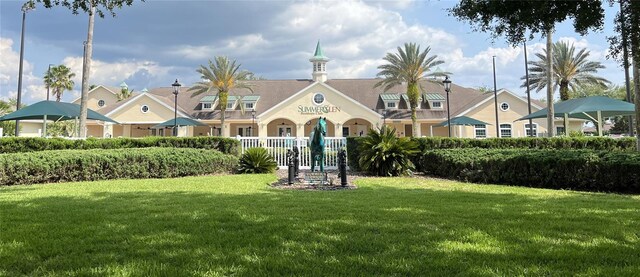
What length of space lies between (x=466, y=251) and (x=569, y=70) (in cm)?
3808

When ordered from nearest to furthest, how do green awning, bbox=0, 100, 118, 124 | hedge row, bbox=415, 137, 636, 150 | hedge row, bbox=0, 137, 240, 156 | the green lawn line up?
the green lawn
hedge row, bbox=0, 137, 240, 156
hedge row, bbox=415, 137, 636, 150
green awning, bbox=0, 100, 118, 124

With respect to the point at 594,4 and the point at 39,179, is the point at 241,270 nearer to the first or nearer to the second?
the point at 594,4

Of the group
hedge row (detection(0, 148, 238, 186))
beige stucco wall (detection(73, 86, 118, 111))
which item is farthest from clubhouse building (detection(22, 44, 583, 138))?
hedge row (detection(0, 148, 238, 186))

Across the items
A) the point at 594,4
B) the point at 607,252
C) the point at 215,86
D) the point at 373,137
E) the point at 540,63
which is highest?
the point at 540,63

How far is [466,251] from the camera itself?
150 inches

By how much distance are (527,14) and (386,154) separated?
793 cm

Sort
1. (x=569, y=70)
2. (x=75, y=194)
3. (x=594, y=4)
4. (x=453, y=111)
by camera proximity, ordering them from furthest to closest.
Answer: (x=453, y=111)
(x=569, y=70)
(x=75, y=194)
(x=594, y=4)

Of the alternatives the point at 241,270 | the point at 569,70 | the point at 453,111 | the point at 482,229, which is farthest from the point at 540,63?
the point at 241,270

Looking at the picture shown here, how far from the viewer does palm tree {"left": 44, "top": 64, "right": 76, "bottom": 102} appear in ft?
162

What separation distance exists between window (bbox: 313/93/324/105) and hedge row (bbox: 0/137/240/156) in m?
20.2

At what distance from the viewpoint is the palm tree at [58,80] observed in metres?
49.5

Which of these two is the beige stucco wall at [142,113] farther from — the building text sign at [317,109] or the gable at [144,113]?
the building text sign at [317,109]

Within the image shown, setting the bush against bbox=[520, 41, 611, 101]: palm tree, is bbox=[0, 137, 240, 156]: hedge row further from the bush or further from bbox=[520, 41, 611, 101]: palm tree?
bbox=[520, 41, 611, 101]: palm tree

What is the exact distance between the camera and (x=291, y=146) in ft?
57.2
